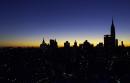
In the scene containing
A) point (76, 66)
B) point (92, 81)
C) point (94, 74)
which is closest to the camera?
point (92, 81)

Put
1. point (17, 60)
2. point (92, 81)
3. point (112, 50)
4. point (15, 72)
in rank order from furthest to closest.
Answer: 1. point (112, 50)
2. point (17, 60)
3. point (15, 72)
4. point (92, 81)

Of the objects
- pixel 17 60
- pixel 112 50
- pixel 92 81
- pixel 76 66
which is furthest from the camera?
pixel 112 50

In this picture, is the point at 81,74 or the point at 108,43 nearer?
the point at 81,74

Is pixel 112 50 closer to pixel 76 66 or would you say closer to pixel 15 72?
pixel 76 66

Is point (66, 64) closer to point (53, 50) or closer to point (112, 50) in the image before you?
point (53, 50)

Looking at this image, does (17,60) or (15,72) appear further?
(17,60)

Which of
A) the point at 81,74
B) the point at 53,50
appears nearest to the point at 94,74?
the point at 81,74

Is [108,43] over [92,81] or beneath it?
over

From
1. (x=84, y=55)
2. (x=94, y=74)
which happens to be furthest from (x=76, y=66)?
(x=94, y=74)

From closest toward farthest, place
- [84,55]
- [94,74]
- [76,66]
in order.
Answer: [94,74] → [76,66] → [84,55]
